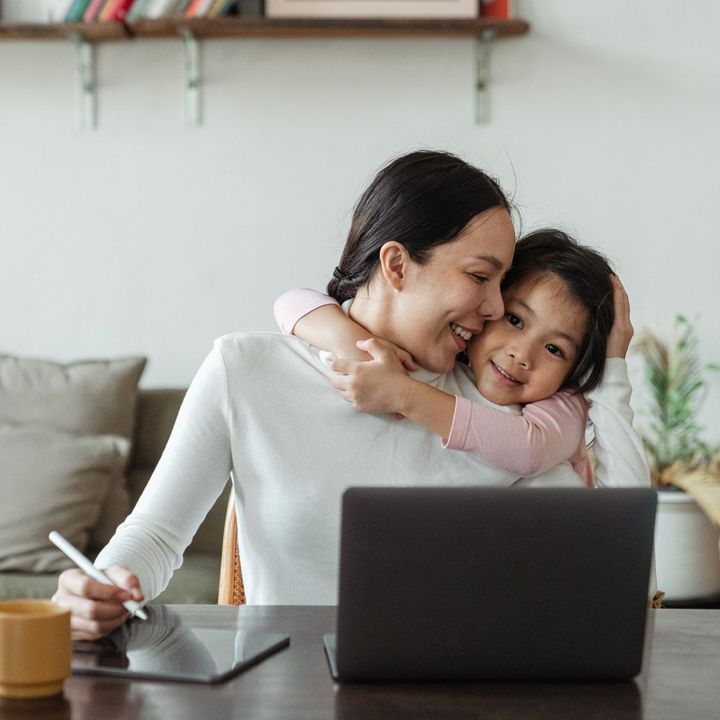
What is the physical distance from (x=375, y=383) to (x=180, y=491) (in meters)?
0.29

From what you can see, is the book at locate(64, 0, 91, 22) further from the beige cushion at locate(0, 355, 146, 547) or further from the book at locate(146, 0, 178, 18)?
the beige cushion at locate(0, 355, 146, 547)

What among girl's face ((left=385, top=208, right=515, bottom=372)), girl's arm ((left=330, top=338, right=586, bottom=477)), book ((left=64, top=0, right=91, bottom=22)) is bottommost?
girl's arm ((left=330, top=338, right=586, bottom=477))

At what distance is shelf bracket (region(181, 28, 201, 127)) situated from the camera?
2963mm

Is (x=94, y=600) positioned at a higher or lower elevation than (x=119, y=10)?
lower

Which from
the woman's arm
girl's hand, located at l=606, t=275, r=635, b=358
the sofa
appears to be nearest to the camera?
the woman's arm

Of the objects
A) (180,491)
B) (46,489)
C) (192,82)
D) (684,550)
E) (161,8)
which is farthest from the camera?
(192,82)

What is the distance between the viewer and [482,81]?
2977mm

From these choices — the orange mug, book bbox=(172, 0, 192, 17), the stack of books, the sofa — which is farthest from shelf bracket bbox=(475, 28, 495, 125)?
the orange mug

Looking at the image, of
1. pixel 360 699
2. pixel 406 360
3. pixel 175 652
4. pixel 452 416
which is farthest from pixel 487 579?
pixel 406 360

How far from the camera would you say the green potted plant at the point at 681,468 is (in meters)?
2.61

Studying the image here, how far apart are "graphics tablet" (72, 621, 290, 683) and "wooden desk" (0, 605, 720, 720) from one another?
11 mm

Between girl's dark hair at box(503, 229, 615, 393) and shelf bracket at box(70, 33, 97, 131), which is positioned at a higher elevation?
shelf bracket at box(70, 33, 97, 131)

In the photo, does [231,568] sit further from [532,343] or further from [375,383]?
[532,343]

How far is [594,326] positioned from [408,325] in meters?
0.27
